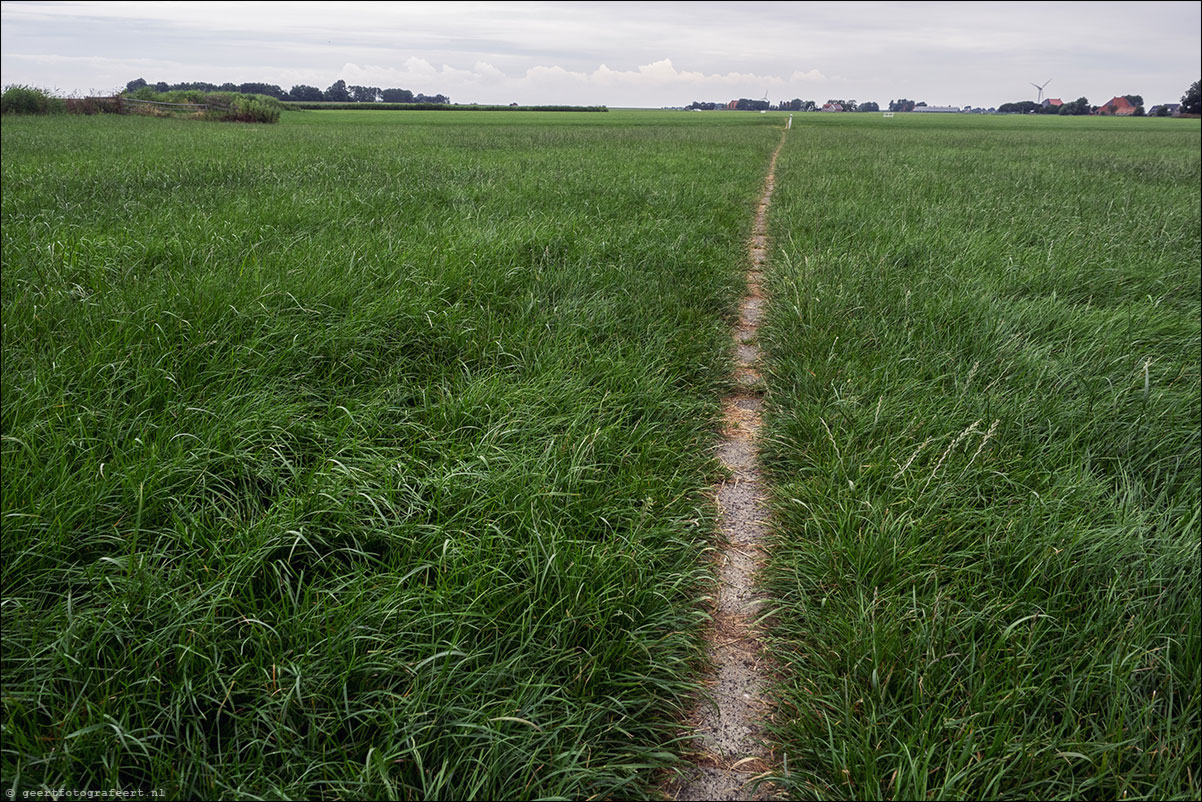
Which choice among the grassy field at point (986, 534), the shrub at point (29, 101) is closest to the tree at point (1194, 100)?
the grassy field at point (986, 534)

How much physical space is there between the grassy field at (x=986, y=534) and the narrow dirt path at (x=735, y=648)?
0.31 feet

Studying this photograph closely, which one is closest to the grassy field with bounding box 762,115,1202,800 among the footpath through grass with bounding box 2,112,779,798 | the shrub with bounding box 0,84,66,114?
the footpath through grass with bounding box 2,112,779,798

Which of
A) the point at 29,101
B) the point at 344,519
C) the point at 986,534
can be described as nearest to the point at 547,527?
the point at 344,519

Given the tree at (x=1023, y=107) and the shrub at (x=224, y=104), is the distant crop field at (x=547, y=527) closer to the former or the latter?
the shrub at (x=224, y=104)

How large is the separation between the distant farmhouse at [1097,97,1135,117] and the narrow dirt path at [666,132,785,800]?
102 metres

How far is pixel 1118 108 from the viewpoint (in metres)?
79.9

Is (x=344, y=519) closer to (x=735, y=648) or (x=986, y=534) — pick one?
(x=735, y=648)

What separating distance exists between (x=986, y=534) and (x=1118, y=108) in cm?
10885

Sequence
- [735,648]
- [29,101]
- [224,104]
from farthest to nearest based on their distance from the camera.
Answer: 1. [224,104]
2. [29,101]
3. [735,648]

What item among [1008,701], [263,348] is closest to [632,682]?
[1008,701]

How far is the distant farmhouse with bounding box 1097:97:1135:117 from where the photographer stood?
7571 cm

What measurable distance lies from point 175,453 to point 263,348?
3.37 feet

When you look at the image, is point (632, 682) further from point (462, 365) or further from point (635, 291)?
point (635, 291)

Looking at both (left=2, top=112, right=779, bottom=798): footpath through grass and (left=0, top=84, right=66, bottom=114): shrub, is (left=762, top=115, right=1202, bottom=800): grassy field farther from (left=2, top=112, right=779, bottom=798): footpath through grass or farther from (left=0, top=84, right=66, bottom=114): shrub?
(left=0, top=84, right=66, bottom=114): shrub
